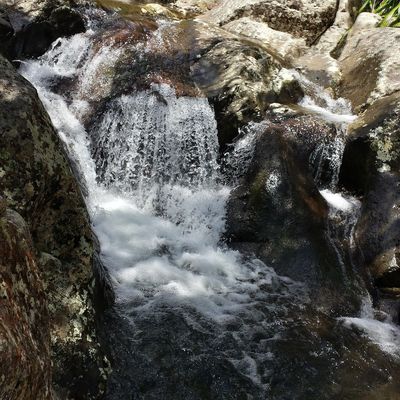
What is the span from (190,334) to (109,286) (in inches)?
41.0

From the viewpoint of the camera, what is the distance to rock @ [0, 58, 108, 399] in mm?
3350

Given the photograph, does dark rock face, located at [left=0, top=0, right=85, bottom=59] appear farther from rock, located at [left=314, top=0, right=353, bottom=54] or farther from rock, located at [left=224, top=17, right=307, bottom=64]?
rock, located at [left=314, top=0, right=353, bottom=54]

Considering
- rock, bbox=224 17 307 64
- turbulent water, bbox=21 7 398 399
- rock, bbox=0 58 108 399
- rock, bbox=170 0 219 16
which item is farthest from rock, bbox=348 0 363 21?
rock, bbox=0 58 108 399

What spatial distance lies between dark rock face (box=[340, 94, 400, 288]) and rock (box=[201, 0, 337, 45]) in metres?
5.69

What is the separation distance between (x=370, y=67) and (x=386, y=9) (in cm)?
427

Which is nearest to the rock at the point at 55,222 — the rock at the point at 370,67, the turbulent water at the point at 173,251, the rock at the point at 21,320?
the turbulent water at the point at 173,251

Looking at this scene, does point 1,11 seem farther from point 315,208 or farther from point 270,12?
point 270,12

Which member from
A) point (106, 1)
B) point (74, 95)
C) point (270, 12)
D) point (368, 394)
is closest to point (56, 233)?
point (368, 394)

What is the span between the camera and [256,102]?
26.4ft

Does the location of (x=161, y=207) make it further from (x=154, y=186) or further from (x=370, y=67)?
(x=370, y=67)

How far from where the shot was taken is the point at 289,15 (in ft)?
43.1

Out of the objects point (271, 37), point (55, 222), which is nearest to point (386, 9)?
point (271, 37)

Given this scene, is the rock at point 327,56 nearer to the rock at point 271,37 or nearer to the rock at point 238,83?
the rock at point 271,37

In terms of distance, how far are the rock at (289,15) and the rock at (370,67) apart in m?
1.84
